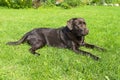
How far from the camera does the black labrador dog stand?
6.72 m

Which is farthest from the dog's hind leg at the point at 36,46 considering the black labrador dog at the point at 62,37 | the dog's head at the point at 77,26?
the dog's head at the point at 77,26

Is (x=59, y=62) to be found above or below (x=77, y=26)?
below

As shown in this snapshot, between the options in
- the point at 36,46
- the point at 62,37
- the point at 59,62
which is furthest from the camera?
the point at 62,37

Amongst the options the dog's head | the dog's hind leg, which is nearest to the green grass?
the dog's hind leg

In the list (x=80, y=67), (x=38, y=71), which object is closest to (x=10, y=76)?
(x=38, y=71)

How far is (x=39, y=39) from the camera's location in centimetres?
688

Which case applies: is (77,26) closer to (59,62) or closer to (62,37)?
(62,37)

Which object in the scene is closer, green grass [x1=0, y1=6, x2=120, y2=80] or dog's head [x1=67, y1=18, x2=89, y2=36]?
green grass [x1=0, y1=6, x2=120, y2=80]

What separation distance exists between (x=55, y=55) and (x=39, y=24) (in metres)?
3.81

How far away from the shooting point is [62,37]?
6.98 m

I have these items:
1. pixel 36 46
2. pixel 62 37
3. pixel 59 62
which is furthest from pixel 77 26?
pixel 59 62

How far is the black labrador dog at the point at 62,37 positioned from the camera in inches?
265

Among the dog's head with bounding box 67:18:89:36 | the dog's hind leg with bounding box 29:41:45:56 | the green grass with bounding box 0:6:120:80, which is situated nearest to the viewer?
the green grass with bounding box 0:6:120:80

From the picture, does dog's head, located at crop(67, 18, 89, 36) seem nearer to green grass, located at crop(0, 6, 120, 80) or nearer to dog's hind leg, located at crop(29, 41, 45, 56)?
green grass, located at crop(0, 6, 120, 80)
